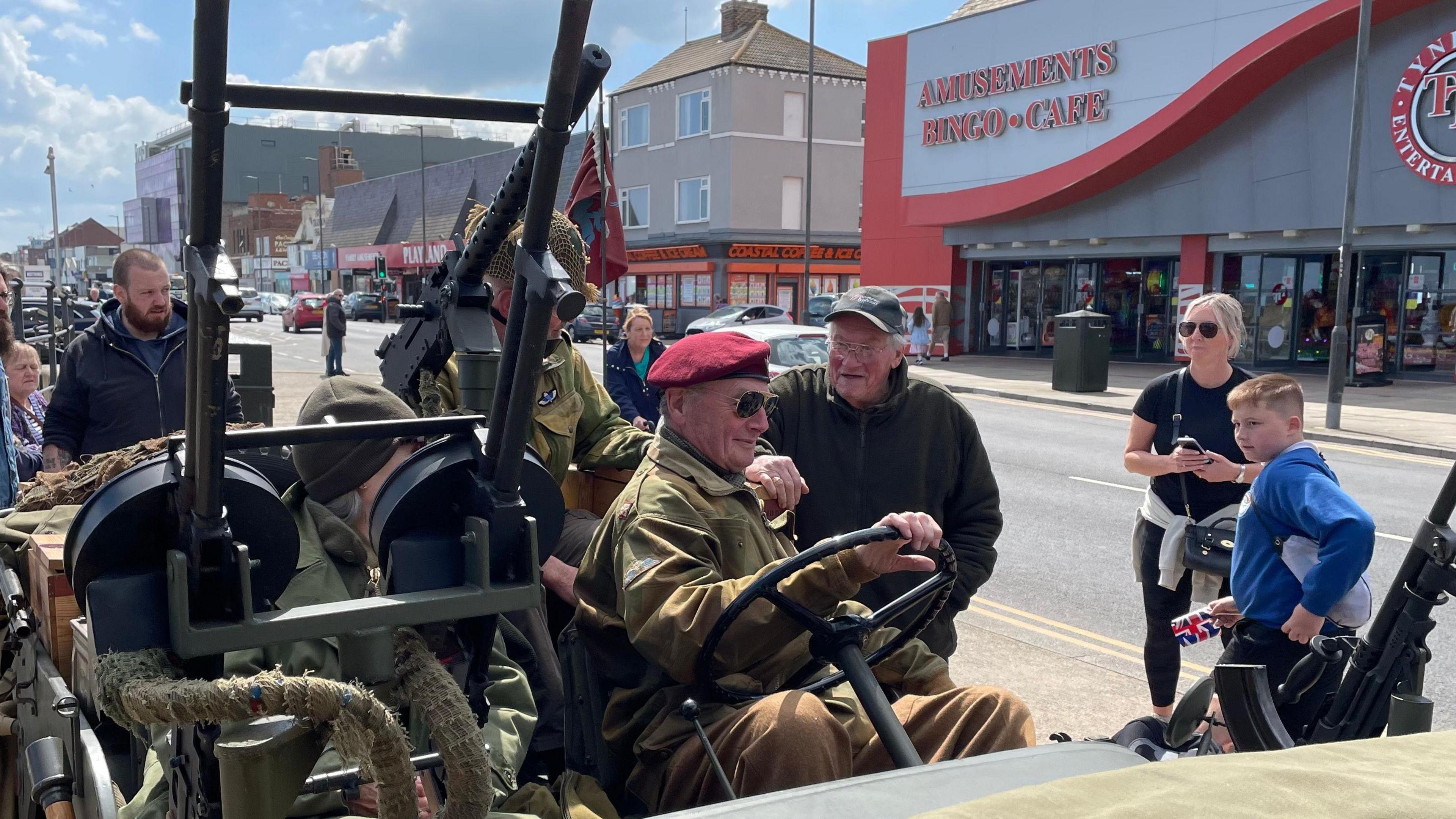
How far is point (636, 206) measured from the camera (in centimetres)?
4391

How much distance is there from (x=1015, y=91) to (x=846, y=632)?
24.8m

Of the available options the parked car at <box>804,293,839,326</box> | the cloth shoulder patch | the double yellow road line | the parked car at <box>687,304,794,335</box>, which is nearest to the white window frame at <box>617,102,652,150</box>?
the parked car at <box>804,293,839,326</box>

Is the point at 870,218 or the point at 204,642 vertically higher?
the point at 870,218

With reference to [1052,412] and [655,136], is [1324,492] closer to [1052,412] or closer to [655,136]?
[1052,412]

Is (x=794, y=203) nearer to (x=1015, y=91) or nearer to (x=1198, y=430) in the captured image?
(x=1015, y=91)

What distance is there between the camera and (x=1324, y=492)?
139 inches

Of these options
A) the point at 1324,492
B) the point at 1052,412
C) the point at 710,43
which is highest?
the point at 710,43

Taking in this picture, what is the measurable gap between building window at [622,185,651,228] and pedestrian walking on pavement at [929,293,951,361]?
1931cm

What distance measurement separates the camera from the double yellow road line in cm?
555

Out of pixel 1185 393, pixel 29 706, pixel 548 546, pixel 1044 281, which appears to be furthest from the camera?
pixel 1044 281

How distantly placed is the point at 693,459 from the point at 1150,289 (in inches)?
956

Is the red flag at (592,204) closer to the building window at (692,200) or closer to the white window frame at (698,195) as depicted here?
the white window frame at (698,195)

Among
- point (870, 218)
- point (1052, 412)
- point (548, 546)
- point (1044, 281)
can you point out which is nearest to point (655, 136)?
point (870, 218)

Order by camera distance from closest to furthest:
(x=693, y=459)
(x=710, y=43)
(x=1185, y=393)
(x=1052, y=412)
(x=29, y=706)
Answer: (x=693, y=459) → (x=29, y=706) → (x=1185, y=393) → (x=1052, y=412) → (x=710, y=43)
